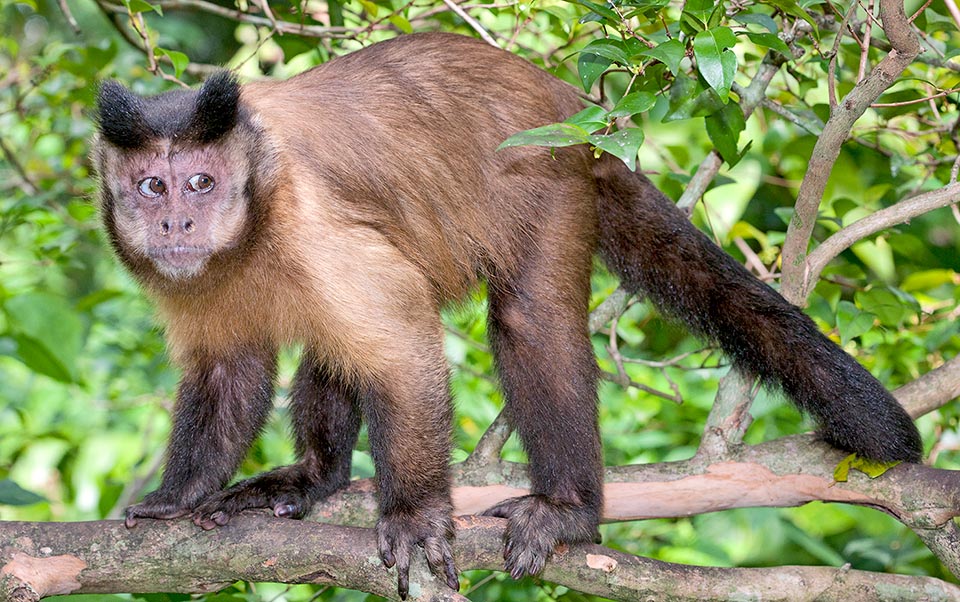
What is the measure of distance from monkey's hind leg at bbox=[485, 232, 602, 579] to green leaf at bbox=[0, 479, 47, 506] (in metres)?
1.76

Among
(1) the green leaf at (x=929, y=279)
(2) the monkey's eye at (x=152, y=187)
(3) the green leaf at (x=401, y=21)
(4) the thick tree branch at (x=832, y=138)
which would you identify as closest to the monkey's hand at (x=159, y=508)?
(2) the monkey's eye at (x=152, y=187)

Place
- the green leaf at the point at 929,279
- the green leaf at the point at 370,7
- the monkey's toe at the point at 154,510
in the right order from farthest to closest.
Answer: the green leaf at the point at 929,279
the green leaf at the point at 370,7
the monkey's toe at the point at 154,510

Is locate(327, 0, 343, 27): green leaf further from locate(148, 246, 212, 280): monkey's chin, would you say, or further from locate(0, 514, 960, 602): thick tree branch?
locate(0, 514, 960, 602): thick tree branch

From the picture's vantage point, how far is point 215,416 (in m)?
4.34

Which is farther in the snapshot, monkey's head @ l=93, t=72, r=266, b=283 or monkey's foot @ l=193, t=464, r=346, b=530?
monkey's foot @ l=193, t=464, r=346, b=530

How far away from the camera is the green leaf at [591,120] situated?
120 inches

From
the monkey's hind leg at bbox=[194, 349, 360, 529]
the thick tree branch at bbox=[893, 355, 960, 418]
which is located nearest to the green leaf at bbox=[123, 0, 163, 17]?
the monkey's hind leg at bbox=[194, 349, 360, 529]

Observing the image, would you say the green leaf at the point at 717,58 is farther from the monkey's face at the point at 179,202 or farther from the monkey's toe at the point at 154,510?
the monkey's toe at the point at 154,510

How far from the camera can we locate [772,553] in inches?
251

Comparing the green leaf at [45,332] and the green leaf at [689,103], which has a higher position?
the green leaf at [689,103]

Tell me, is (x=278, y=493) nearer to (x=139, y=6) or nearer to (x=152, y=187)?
(x=152, y=187)

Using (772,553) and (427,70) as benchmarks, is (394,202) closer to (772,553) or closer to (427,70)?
(427,70)

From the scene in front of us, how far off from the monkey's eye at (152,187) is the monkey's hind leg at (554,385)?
1430 millimetres

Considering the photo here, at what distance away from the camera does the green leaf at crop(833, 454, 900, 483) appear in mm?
3934
